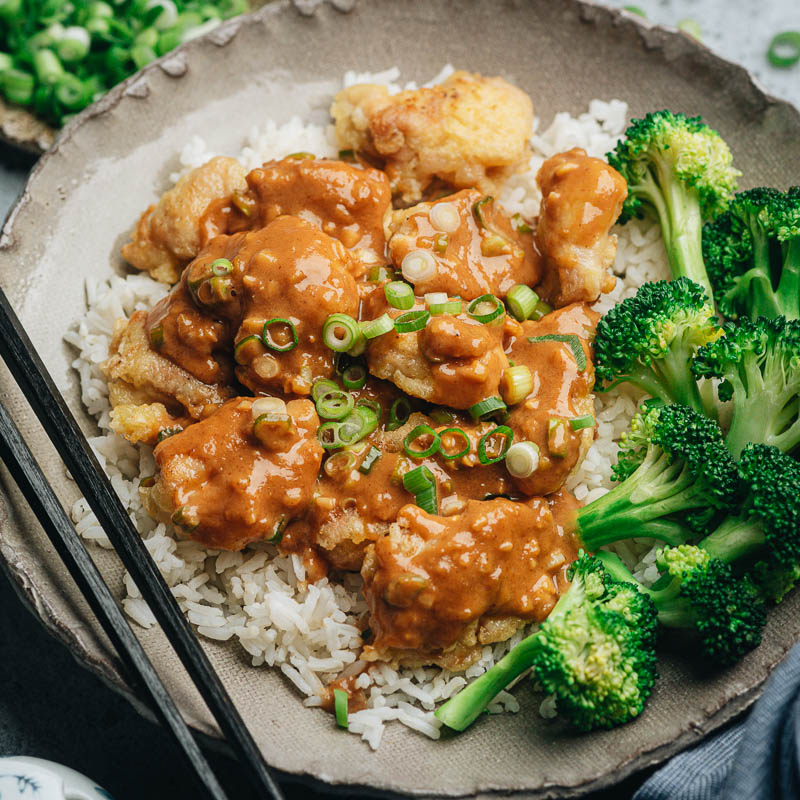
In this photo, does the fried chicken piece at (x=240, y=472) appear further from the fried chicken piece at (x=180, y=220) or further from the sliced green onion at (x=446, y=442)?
the fried chicken piece at (x=180, y=220)

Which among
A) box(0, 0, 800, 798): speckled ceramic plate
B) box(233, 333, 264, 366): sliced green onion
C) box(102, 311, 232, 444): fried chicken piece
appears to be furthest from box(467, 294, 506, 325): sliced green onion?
box(0, 0, 800, 798): speckled ceramic plate

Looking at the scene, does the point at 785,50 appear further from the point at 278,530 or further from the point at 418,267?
the point at 278,530

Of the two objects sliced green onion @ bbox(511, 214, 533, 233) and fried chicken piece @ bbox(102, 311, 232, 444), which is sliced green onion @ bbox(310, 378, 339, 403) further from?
sliced green onion @ bbox(511, 214, 533, 233)

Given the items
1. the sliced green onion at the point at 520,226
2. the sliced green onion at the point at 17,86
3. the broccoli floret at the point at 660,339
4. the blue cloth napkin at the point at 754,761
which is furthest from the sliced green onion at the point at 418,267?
the sliced green onion at the point at 17,86

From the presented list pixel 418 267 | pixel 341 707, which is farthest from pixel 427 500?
pixel 418 267

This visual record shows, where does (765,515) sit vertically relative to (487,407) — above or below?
above

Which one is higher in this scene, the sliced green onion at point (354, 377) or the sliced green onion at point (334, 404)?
the sliced green onion at point (354, 377)
